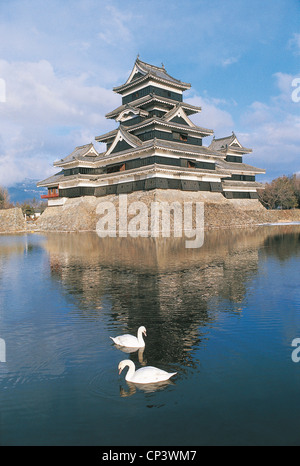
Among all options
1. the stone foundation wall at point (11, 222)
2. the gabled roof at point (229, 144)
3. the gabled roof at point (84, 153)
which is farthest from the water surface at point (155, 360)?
the gabled roof at point (229, 144)

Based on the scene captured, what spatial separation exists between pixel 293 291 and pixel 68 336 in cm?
806

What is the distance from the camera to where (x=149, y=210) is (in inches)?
1577

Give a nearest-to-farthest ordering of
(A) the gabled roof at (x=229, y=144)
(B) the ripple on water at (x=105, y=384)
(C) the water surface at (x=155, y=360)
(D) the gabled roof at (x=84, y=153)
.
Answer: (C) the water surface at (x=155, y=360)
(B) the ripple on water at (x=105, y=384)
(D) the gabled roof at (x=84, y=153)
(A) the gabled roof at (x=229, y=144)

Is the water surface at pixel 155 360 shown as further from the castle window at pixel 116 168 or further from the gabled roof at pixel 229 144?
the gabled roof at pixel 229 144

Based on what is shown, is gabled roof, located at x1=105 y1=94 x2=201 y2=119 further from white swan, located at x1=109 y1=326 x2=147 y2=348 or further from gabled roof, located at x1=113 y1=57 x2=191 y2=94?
white swan, located at x1=109 y1=326 x2=147 y2=348

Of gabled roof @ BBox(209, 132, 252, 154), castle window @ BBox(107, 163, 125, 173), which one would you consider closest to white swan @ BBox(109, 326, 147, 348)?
castle window @ BBox(107, 163, 125, 173)

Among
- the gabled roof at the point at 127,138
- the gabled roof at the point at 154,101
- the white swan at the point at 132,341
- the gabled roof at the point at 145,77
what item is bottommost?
the white swan at the point at 132,341

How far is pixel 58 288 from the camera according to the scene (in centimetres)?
1349

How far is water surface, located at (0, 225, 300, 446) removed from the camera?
4.80m

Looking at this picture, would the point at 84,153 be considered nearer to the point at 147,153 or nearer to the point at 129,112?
the point at 129,112

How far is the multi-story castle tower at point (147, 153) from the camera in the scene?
142 ft

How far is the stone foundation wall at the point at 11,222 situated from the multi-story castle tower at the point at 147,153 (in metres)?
6.36

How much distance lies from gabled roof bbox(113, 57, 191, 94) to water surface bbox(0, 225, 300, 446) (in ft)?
128

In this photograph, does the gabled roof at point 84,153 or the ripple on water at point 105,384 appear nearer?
the ripple on water at point 105,384
